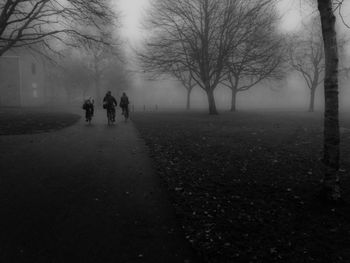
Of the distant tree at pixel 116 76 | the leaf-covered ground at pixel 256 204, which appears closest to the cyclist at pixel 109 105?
the leaf-covered ground at pixel 256 204

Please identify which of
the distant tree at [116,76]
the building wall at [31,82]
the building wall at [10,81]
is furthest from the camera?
the distant tree at [116,76]

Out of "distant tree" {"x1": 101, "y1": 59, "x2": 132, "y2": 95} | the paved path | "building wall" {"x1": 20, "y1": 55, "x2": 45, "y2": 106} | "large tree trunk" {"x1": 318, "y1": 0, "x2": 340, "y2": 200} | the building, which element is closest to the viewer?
the paved path

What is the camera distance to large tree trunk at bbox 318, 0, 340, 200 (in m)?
5.51

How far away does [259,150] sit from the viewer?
1107cm

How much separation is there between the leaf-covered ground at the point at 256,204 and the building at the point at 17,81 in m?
41.0

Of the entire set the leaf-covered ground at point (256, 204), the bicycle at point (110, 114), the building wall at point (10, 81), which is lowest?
the leaf-covered ground at point (256, 204)

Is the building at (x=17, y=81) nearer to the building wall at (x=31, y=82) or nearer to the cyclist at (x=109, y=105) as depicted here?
the building wall at (x=31, y=82)

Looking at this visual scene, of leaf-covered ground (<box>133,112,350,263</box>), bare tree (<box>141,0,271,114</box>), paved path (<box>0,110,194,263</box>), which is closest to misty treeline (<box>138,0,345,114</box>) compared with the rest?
bare tree (<box>141,0,271,114</box>)

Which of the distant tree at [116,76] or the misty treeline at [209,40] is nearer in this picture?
the misty treeline at [209,40]

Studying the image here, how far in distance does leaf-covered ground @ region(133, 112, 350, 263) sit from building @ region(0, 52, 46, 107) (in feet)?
134

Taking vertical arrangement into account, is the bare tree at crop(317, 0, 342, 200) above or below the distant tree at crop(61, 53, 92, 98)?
below

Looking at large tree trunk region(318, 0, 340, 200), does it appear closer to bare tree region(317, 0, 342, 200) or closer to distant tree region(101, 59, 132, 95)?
bare tree region(317, 0, 342, 200)

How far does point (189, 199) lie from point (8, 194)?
3.52m

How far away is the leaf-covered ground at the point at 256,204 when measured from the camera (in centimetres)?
417
